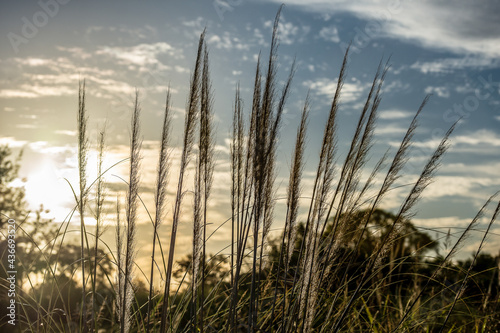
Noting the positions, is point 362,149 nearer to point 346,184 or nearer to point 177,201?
point 346,184

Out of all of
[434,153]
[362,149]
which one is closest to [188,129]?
[362,149]

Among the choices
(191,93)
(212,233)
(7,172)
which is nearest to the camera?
(191,93)

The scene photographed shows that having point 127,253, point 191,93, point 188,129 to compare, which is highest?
point 191,93

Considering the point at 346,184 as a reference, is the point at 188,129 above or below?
above

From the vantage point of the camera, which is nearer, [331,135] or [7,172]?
[331,135]

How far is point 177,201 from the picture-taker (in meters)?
2.40

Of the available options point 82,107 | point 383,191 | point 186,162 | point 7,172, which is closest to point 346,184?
point 383,191

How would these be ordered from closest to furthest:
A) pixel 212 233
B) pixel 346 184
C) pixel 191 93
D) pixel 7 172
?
pixel 191 93, pixel 346 184, pixel 212 233, pixel 7 172

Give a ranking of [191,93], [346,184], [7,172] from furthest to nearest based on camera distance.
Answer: [7,172]
[346,184]
[191,93]

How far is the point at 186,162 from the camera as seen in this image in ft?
7.76

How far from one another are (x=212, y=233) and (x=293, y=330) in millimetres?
795

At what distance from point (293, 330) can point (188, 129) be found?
4.34 feet

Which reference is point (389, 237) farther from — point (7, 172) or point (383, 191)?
point (7, 172)

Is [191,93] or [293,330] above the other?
[191,93]
